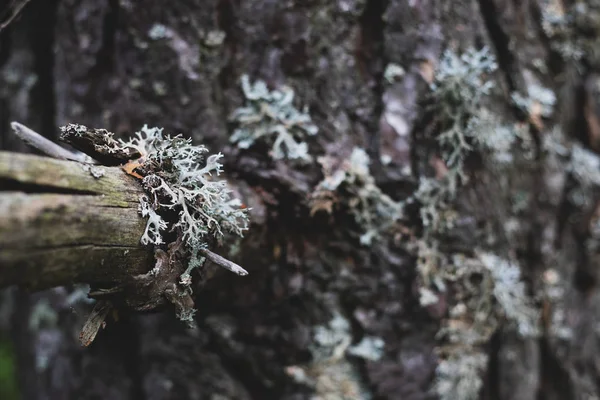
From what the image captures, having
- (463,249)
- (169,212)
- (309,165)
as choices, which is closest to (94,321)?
(169,212)

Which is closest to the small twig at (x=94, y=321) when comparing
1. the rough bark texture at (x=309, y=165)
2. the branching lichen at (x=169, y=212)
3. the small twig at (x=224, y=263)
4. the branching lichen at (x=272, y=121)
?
the branching lichen at (x=169, y=212)

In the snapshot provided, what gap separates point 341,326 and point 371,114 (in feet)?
1.79

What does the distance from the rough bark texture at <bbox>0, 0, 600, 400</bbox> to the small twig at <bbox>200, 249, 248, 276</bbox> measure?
249 millimetres

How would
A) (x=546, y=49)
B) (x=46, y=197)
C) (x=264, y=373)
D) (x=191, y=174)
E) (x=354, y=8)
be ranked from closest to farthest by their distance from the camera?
(x=46, y=197) → (x=191, y=174) → (x=354, y=8) → (x=264, y=373) → (x=546, y=49)

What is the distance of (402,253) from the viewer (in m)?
1.24

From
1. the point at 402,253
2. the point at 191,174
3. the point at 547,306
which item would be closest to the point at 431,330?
the point at 402,253

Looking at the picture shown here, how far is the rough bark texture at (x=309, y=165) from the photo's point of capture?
45.6 inches

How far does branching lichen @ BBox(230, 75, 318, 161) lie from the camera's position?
3.77ft

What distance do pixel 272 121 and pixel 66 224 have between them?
63 cm

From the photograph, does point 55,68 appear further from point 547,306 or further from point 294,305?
point 547,306

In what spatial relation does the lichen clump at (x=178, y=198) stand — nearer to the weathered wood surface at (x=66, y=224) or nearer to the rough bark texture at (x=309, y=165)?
the weathered wood surface at (x=66, y=224)

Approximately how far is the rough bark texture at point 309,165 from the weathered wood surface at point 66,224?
37cm

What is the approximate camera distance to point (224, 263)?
0.79m

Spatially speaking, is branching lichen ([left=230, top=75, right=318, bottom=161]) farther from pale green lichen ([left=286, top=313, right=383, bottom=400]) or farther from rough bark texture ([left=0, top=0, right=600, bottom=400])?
pale green lichen ([left=286, top=313, right=383, bottom=400])
